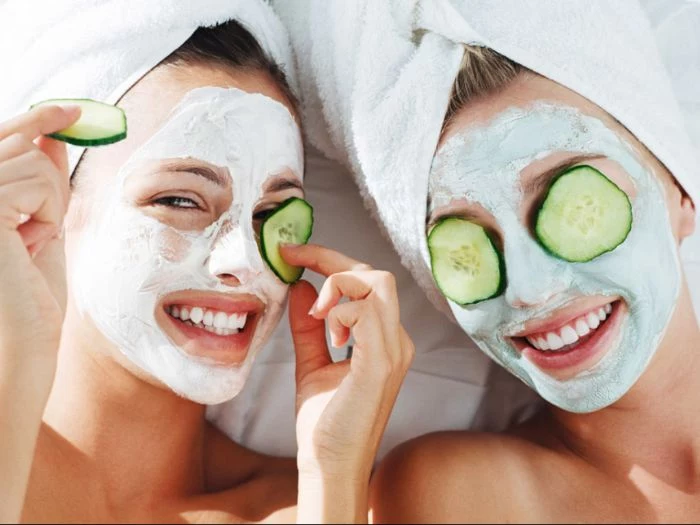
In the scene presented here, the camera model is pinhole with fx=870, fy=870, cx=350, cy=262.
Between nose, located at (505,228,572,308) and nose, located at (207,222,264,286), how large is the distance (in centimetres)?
41

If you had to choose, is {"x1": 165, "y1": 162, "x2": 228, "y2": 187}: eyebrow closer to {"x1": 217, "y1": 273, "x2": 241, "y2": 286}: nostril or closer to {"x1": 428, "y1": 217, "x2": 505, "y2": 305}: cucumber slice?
{"x1": 217, "y1": 273, "x2": 241, "y2": 286}: nostril

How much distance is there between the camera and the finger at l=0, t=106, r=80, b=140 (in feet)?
4.26

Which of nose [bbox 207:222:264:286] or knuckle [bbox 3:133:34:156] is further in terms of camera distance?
nose [bbox 207:222:264:286]

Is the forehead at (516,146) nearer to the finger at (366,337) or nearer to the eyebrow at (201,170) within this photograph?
the finger at (366,337)

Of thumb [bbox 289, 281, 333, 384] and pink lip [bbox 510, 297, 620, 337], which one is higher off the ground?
pink lip [bbox 510, 297, 620, 337]

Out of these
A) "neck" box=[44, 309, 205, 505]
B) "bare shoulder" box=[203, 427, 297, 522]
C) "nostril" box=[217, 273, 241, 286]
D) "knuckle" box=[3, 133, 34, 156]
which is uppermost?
"knuckle" box=[3, 133, 34, 156]

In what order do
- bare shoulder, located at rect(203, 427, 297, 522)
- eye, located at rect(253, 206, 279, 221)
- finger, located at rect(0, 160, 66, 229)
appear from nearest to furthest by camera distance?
finger, located at rect(0, 160, 66, 229), eye, located at rect(253, 206, 279, 221), bare shoulder, located at rect(203, 427, 297, 522)

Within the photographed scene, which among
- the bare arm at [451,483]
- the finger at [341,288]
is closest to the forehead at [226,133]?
the finger at [341,288]

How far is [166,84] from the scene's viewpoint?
4.82ft

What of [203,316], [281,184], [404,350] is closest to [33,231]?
[203,316]

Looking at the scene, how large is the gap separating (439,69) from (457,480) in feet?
2.36

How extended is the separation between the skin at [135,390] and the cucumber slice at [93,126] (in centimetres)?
2

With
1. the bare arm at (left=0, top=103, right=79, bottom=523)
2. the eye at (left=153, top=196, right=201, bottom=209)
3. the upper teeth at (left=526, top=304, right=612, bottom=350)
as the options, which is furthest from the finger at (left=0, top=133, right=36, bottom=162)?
the upper teeth at (left=526, top=304, right=612, bottom=350)

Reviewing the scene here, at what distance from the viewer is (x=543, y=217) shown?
1.37 metres
